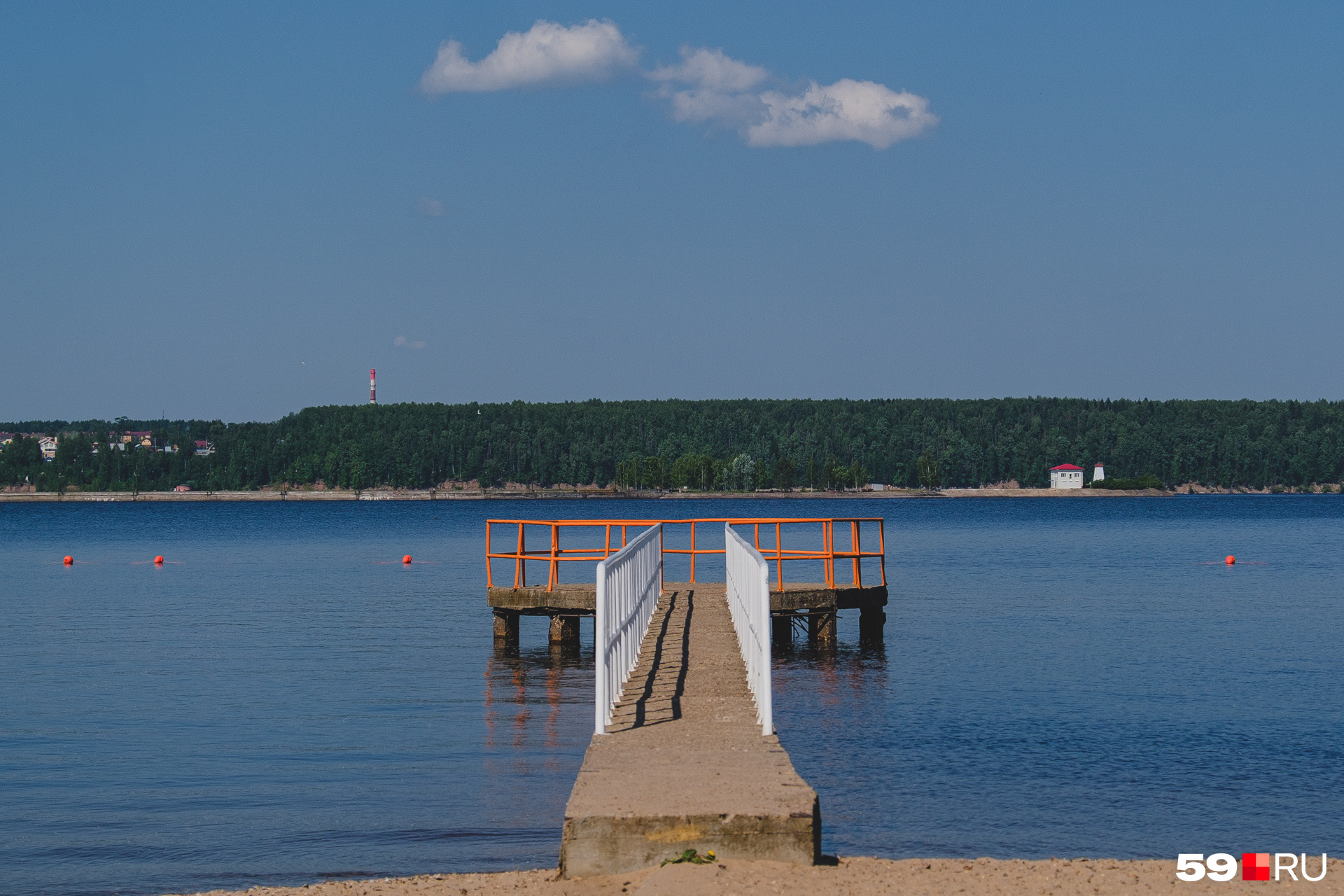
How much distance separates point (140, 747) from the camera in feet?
55.4

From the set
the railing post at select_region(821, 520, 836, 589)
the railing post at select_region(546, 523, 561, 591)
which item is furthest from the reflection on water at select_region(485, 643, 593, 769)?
the railing post at select_region(821, 520, 836, 589)

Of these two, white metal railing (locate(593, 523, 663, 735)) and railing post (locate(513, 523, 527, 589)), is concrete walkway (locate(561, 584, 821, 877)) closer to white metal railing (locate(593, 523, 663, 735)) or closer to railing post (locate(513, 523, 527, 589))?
white metal railing (locate(593, 523, 663, 735))

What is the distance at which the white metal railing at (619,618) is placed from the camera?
11578 mm

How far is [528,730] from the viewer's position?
58.9 feet

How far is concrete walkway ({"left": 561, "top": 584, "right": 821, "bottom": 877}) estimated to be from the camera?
8859mm

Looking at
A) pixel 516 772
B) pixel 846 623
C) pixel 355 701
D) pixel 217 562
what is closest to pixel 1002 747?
pixel 516 772

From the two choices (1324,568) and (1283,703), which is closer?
(1283,703)

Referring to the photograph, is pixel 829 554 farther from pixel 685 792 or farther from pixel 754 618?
pixel 685 792

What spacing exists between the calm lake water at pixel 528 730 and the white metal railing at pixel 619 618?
144cm

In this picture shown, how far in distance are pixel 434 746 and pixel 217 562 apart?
48301 mm

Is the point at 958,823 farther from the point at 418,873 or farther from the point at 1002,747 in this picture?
the point at 418,873

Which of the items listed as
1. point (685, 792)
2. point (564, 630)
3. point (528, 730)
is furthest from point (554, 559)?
point (685, 792)

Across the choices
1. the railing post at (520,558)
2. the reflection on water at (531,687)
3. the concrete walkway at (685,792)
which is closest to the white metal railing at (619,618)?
the concrete walkway at (685,792)

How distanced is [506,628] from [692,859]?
1854 centimetres
